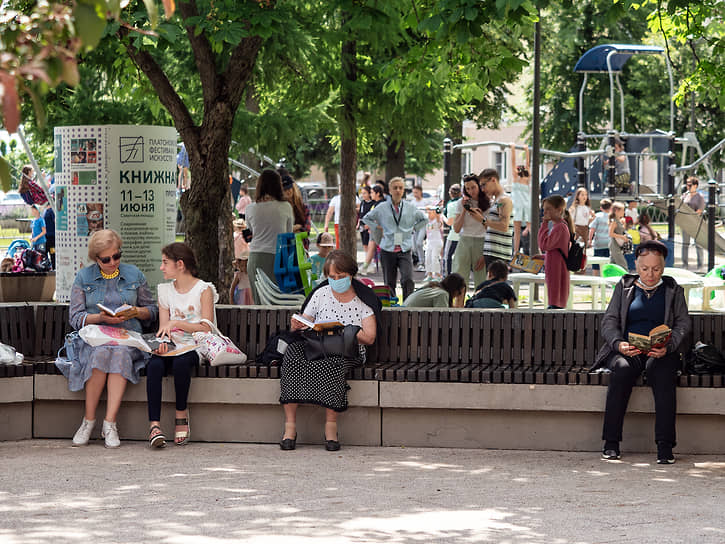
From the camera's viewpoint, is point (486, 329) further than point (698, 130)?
No

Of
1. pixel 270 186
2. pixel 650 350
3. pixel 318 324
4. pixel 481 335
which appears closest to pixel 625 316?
pixel 650 350

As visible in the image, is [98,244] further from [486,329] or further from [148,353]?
[486,329]

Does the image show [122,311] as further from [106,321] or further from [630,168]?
[630,168]

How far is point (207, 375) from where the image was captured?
8.43 meters

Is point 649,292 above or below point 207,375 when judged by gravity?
above

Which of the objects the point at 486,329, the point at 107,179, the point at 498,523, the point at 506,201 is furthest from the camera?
the point at 506,201

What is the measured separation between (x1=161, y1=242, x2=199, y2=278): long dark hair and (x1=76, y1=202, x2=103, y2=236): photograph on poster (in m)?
1.71

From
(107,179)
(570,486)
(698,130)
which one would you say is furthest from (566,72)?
(570,486)

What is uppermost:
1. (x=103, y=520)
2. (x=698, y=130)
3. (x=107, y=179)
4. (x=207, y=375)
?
(x=698, y=130)

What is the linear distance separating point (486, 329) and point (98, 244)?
271 centimetres

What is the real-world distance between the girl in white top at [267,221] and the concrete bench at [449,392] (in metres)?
3.36

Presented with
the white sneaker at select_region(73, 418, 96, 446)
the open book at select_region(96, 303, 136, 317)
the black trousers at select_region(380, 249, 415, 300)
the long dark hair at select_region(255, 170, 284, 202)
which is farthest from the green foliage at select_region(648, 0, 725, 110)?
the white sneaker at select_region(73, 418, 96, 446)

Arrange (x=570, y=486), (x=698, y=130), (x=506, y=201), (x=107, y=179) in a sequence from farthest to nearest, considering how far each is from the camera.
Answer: (x=698, y=130), (x=506, y=201), (x=107, y=179), (x=570, y=486)

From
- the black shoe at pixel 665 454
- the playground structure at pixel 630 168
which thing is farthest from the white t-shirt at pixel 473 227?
the playground structure at pixel 630 168
